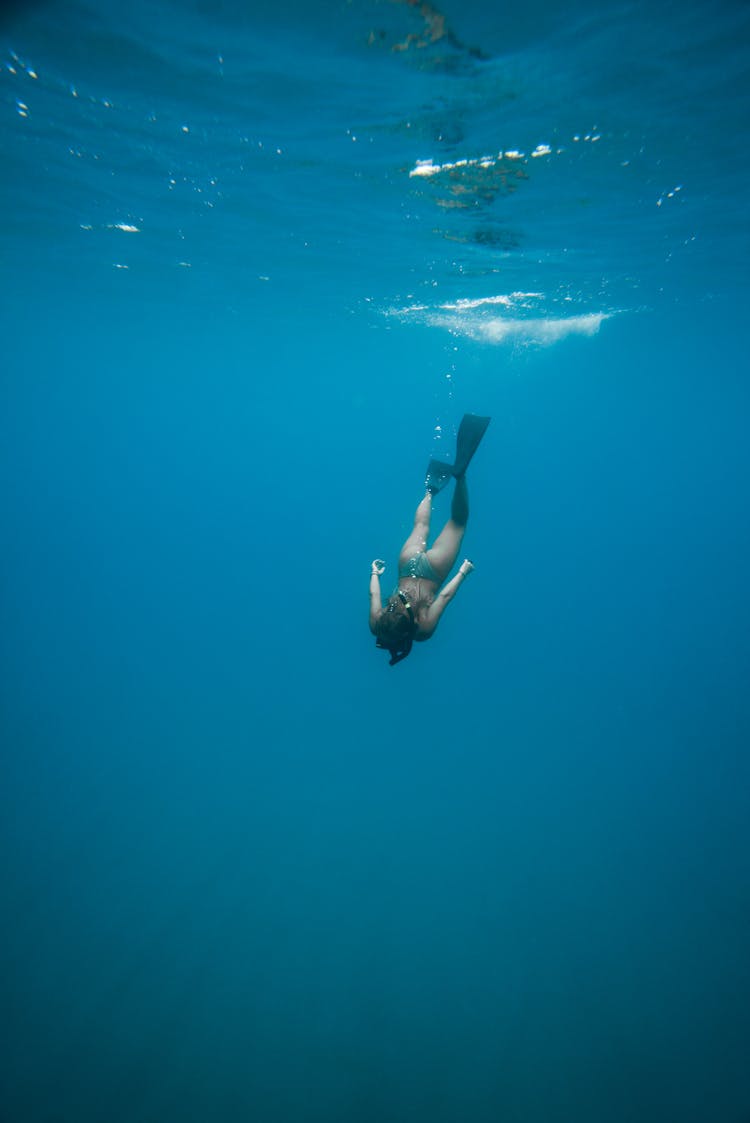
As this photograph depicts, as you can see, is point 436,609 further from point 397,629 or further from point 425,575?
point 397,629

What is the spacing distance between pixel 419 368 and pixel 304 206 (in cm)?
4287

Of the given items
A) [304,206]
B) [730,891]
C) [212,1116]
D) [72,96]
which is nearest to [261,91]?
[72,96]

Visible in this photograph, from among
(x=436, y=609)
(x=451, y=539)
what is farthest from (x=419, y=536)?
(x=436, y=609)

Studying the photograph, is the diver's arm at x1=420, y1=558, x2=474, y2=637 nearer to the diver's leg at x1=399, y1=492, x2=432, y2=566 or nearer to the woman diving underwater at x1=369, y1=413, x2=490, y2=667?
the woman diving underwater at x1=369, y1=413, x2=490, y2=667

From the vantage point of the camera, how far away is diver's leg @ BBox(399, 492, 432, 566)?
7.50 meters

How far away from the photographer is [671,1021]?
10094 mm

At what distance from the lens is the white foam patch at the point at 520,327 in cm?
2505

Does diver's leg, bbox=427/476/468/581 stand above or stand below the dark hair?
above

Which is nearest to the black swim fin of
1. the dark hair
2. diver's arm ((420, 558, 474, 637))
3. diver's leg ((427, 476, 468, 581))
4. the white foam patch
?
diver's leg ((427, 476, 468, 581))

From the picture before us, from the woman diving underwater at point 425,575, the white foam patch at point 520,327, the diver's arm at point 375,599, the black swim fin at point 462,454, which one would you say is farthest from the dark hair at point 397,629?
the white foam patch at point 520,327

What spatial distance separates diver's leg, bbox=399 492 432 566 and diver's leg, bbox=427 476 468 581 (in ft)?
0.68

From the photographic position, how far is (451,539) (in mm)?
7496

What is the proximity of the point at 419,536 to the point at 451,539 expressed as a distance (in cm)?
55

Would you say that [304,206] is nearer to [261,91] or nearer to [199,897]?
[261,91]
